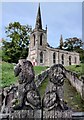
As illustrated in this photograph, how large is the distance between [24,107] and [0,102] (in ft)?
10.4

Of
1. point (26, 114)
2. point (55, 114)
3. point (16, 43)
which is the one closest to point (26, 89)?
point (26, 114)

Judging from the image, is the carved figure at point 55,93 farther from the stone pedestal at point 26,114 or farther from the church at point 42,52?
the church at point 42,52

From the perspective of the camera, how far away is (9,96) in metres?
7.75

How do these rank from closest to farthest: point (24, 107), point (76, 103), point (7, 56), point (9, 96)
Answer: point (24, 107) → point (9, 96) → point (76, 103) → point (7, 56)

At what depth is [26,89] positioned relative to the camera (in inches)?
203

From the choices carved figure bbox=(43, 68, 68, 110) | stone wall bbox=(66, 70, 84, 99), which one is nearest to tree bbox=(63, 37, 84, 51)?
stone wall bbox=(66, 70, 84, 99)

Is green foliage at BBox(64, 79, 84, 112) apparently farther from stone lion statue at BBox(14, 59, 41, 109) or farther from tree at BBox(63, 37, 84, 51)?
tree at BBox(63, 37, 84, 51)

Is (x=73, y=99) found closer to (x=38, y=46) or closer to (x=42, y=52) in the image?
(x=42, y=52)

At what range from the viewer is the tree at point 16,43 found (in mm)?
32562

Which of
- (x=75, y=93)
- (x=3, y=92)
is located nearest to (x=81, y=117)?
(x=3, y=92)

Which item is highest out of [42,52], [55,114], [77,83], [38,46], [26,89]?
[38,46]

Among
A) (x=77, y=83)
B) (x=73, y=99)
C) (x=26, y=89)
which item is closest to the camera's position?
(x=26, y=89)

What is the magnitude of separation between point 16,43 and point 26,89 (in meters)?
29.0

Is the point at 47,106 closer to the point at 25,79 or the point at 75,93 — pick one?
the point at 25,79
